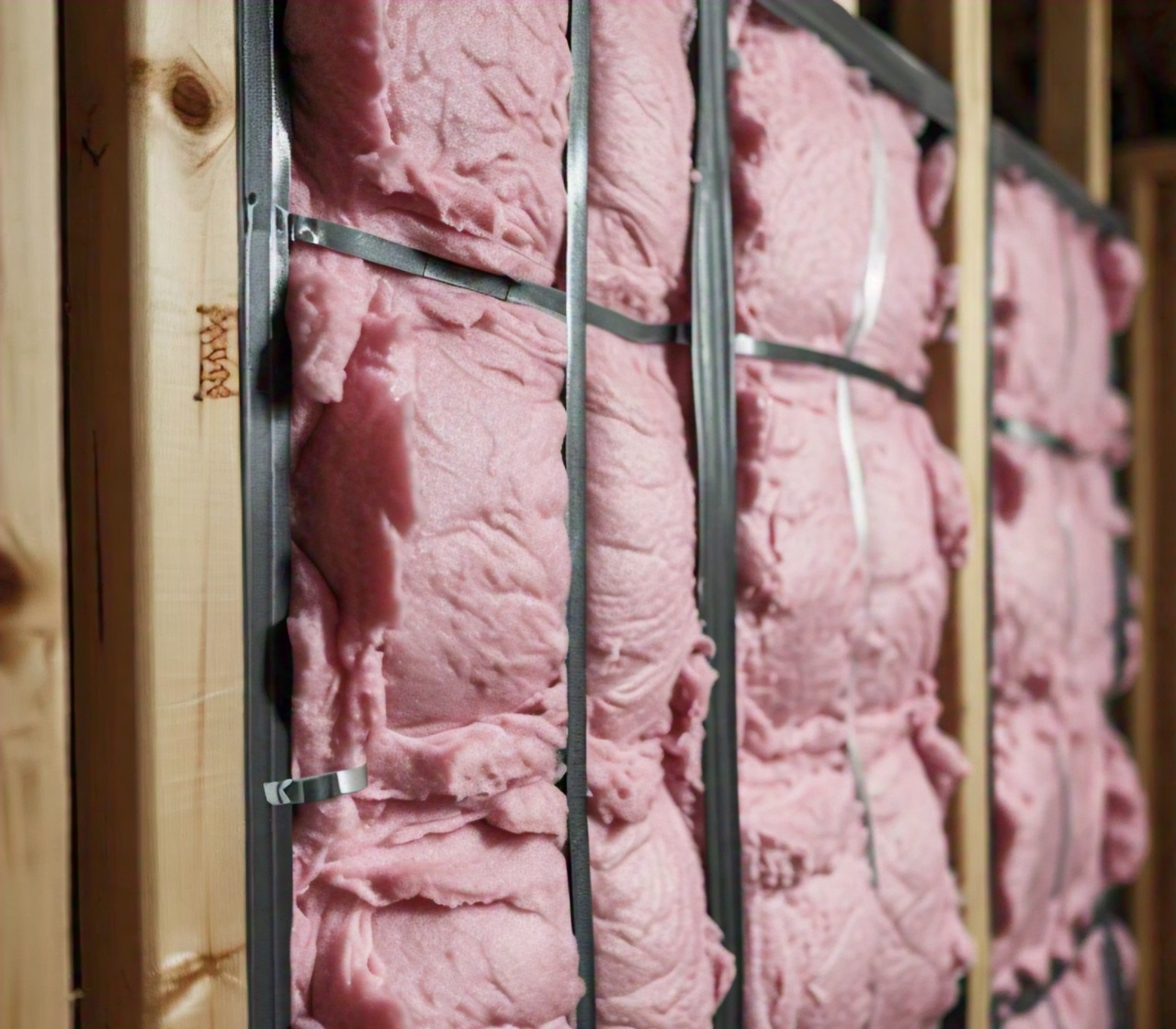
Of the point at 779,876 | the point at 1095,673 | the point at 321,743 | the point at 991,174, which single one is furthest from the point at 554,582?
the point at 1095,673

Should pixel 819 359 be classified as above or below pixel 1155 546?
above

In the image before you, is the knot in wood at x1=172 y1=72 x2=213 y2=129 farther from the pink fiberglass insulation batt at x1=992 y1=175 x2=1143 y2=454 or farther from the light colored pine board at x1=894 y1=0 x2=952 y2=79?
the pink fiberglass insulation batt at x1=992 y1=175 x2=1143 y2=454

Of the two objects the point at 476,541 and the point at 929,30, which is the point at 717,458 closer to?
the point at 476,541

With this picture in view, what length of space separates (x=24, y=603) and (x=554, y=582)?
1.38 feet

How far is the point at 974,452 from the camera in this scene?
66.5 inches

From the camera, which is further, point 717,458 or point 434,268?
point 717,458

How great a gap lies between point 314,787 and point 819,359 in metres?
0.80

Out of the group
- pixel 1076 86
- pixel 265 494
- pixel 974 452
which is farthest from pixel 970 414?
pixel 265 494

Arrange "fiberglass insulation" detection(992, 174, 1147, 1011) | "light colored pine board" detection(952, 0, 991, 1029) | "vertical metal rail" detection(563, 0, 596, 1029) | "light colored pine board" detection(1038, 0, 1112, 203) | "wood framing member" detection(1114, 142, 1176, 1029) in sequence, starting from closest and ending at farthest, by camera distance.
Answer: "vertical metal rail" detection(563, 0, 596, 1029), "light colored pine board" detection(952, 0, 991, 1029), "fiberglass insulation" detection(992, 174, 1147, 1011), "light colored pine board" detection(1038, 0, 1112, 203), "wood framing member" detection(1114, 142, 1176, 1029)

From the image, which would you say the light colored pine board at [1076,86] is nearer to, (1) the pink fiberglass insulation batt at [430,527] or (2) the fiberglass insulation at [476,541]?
(2) the fiberglass insulation at [476,541]

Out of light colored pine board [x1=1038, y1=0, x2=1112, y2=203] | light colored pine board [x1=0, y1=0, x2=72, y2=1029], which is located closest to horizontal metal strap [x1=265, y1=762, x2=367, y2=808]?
light colored pine board [x1=0, y1=0, x2=72, y2=1029]

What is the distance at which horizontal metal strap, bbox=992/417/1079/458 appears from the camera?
73.0 inches

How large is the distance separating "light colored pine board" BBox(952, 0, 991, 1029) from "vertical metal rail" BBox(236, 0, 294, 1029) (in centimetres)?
111

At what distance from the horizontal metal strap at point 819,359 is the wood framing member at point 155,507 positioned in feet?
2.07
